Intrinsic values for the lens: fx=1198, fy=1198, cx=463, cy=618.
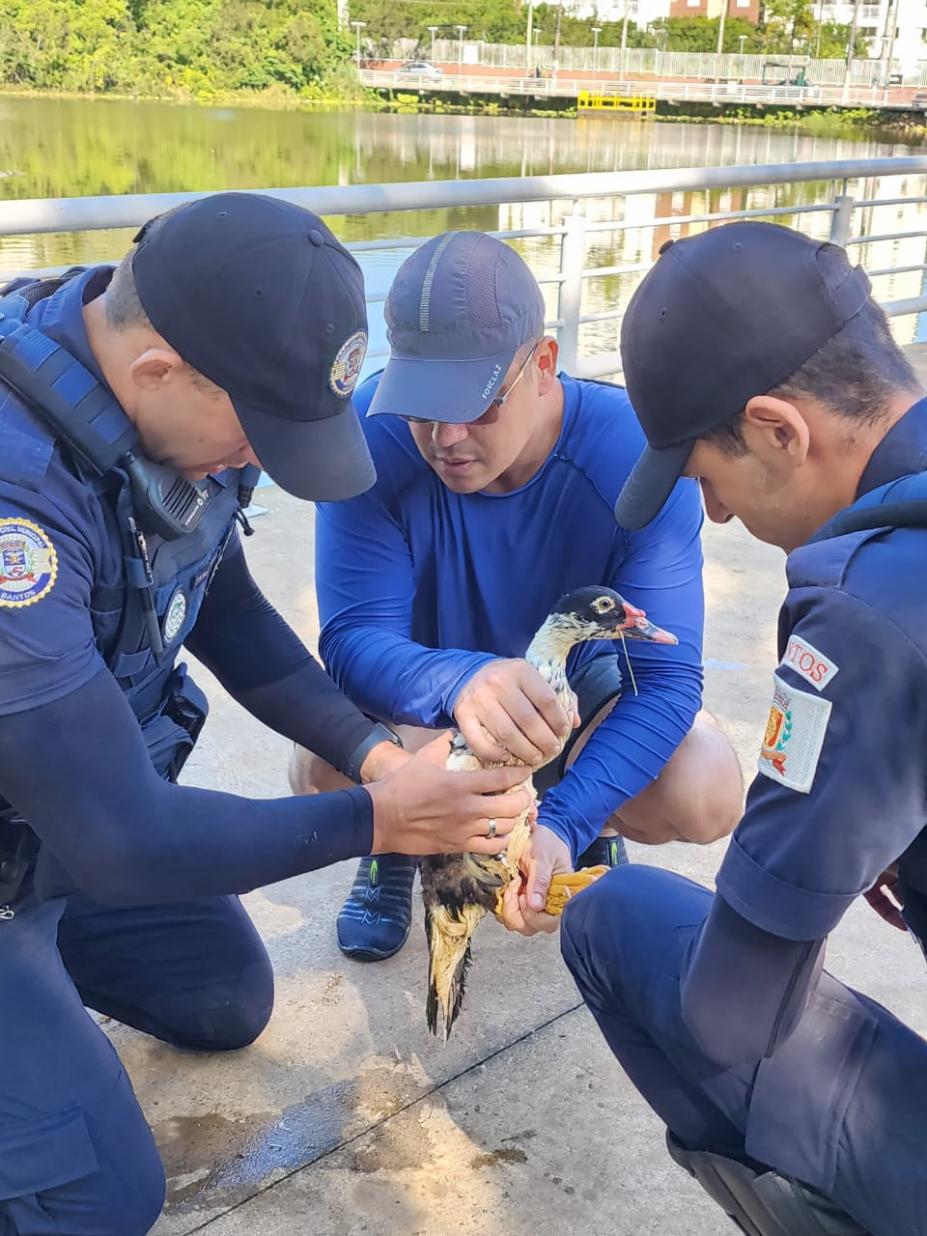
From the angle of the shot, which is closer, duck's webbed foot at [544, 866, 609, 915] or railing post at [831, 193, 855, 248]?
duck's webbed foot at [544, 866, 609, 915]

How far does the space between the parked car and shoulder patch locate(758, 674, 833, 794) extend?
79949 millimetres

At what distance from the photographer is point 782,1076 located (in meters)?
1.81

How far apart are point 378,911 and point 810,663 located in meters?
1.84

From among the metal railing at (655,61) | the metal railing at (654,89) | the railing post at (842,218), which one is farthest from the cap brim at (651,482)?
the metal railing at (655,61)

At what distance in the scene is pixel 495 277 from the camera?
8.59 feet

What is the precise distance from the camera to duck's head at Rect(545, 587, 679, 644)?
8.72 feet

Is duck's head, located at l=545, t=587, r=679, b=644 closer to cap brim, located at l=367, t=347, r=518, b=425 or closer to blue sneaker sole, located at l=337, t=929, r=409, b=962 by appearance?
cap brim, located at l=367, t=347, r=518, b=425

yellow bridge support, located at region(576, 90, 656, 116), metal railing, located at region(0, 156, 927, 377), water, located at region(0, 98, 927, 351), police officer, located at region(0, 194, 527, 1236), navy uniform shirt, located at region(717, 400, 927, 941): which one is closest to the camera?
navy uniform shirt, located at region(717, 400, 927, 941)

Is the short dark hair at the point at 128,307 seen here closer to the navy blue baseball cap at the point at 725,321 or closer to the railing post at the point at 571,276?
the navy blue baseball cap at the point at 725,321

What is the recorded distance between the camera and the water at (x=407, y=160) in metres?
15.0

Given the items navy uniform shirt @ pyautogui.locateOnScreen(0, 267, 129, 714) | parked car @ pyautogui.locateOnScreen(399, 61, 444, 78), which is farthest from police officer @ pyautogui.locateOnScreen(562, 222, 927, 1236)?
parked car @ pyautogui.locateOnScreen(399, 61, 444, 78)

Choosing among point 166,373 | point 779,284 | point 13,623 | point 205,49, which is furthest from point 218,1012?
point 205,49

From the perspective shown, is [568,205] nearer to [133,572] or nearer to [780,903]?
[133,572]

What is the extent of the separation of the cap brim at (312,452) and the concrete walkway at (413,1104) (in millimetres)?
1333
